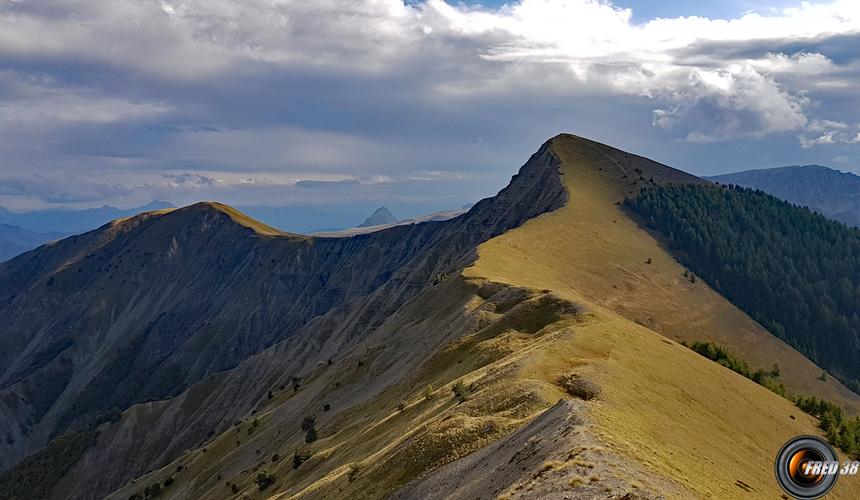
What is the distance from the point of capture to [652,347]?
5809 cm

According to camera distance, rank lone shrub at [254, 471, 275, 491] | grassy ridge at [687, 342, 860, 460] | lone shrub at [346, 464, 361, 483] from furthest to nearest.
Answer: grassy ridge at [687, 342, 860, 460]
lone shrub at [254, 471, 275, 491]
lone shrub at [346, 464, 361, 483]

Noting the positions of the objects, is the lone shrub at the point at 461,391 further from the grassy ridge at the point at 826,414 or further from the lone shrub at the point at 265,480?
the grassy ridge at the point at 826,414

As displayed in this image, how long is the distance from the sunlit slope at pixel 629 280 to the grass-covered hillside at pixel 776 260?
15.4 metres

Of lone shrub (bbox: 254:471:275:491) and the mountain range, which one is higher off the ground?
the mountain range

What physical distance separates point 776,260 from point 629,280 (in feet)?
240

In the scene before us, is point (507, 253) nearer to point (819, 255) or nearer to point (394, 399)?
point (394, 399)

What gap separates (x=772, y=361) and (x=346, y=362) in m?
76.2

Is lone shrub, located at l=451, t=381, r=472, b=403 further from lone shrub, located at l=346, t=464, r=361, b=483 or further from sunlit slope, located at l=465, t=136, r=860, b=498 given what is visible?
sunlit slope, located at l=465, t=136, r=860, b=498
